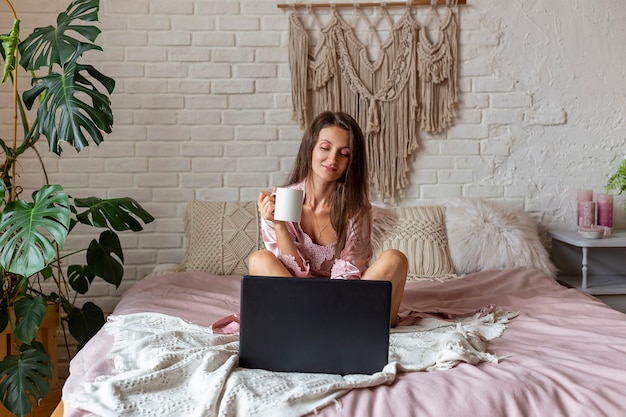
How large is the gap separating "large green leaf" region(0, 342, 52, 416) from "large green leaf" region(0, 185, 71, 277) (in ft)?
1.15

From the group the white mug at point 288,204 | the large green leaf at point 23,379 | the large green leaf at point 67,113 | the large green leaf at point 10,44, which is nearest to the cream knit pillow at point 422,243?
the white mug at point 288,204

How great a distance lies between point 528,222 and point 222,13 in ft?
5.53

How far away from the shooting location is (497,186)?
3434 millimetres

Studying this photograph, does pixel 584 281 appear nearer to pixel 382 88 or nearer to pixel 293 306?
pixel 382 88

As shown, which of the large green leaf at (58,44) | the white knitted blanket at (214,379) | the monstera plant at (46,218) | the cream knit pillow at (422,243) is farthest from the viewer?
the cream knit pillow at (422,243)

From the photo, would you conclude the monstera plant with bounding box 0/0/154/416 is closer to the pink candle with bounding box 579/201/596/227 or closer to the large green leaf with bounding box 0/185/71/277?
the large green leaf with bounding box 0/185/71/277

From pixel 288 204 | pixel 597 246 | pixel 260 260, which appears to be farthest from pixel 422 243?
pixel 288 204

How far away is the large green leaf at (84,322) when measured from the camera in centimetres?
276

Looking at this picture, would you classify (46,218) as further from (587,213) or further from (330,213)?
(587,213)

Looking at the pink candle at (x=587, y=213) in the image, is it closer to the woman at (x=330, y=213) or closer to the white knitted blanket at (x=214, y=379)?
the woman at (x=330, y=213)

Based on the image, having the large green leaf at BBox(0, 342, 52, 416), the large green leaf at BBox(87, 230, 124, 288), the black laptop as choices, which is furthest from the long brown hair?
the large green leaf at BBox(0, 342, 52, 416)

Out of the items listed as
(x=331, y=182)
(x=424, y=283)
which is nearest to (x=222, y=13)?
(x=331, y=182)

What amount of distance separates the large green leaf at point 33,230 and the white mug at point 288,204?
65 cm

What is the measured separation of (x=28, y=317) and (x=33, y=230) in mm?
368
